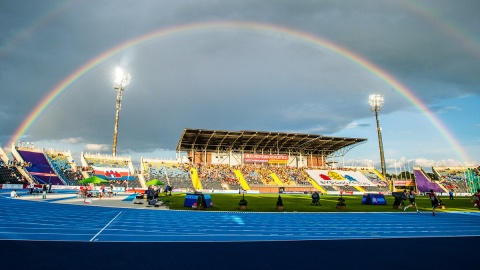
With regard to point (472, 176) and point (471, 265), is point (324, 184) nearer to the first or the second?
point (472, 176)

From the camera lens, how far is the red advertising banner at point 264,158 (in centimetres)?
7329

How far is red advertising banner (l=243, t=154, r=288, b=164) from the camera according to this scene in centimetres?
7329

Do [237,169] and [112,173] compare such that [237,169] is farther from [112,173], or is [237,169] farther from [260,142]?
[112,173]

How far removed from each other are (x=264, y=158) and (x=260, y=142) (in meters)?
4.96

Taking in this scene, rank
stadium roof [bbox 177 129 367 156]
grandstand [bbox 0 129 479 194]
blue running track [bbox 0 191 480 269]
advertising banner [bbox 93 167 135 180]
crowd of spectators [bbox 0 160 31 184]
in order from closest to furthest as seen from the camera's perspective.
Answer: blue running track [bbox 0 191 480 269] → crowd of spectators [bbox 0 160 31 184] → grandstand [bbox 0 129 479 194] → advertising banner [bbox 93 167 135 180] → stadium roof [bbox 177 129 367 156]

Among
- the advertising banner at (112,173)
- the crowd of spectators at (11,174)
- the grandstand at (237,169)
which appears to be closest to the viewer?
the crowd of spectators at (11,174)

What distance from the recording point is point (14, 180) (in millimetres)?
47031

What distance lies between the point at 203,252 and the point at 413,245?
21.2ft

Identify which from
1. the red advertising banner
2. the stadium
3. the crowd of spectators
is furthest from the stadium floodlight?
the crowd of spectators

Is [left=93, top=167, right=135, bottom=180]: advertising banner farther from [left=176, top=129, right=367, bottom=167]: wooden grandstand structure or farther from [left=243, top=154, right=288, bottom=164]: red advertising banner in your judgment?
[left=243, top=154, right=288, bottom=164]: red advertising banner

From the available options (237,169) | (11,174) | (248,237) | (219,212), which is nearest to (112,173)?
(11,174)

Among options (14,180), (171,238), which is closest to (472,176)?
(171,238)

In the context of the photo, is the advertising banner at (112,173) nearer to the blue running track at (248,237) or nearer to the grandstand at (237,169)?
the grandstand at (237,169)

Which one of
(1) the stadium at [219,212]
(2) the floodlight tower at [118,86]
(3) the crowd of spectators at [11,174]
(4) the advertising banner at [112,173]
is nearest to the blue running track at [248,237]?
(1) the stadium at [219,212]
